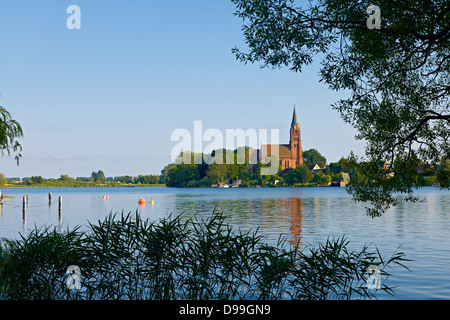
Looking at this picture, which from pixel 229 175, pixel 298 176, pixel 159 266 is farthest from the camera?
pixel 298 176

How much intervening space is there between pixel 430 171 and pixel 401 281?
600 cm

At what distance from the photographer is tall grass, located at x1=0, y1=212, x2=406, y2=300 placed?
444 inches

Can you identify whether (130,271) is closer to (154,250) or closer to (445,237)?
(154,250)

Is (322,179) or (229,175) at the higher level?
(229,175)

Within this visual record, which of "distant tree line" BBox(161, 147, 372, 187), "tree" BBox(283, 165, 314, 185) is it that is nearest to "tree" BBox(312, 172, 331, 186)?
"distant tree line" BBox(161, 147, 372, 187)

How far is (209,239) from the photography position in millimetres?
11820

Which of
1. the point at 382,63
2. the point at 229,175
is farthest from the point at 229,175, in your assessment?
the point at 382,63

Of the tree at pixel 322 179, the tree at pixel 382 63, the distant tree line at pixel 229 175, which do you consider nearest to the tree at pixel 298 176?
the distant tree line at pixel 229 175

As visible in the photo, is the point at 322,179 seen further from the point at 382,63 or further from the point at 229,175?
the point at 382,63

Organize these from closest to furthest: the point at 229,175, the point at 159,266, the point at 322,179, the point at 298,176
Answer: the point at 159,266 < the point at 229,175 < the point at 322,179 < the point at 298,176

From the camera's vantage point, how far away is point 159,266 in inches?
470

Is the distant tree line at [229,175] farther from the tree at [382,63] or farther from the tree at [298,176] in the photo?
the tree at [382,63]
